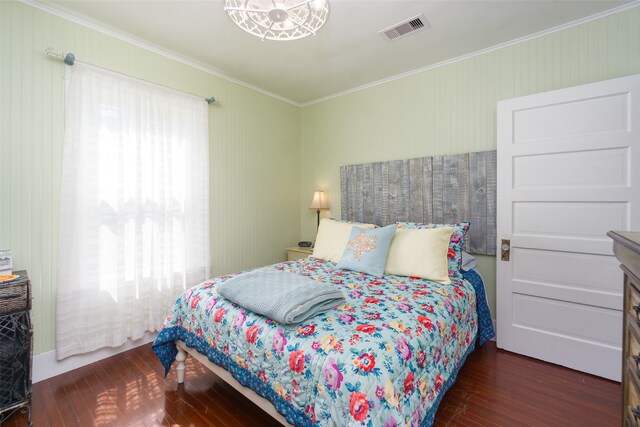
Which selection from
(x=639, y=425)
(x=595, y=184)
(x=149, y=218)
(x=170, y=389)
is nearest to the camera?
(x=639, y=425)

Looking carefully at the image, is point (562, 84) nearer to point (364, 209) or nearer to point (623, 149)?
point (623, 149)

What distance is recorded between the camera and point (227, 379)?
1.71 metres

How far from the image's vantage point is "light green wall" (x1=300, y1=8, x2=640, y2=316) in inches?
87.4

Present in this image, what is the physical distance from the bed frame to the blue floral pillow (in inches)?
45.7

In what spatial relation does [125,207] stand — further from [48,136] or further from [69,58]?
[69,58]

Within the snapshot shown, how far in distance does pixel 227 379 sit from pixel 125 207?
1.65 metres

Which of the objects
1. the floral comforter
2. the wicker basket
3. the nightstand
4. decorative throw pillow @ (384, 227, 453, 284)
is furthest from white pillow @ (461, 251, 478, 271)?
the wicker basket

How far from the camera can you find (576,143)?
2.17 meters

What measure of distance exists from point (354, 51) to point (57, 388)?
350 cm

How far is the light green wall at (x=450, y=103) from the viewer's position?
2221 millimetres

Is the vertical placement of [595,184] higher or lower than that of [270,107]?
lower

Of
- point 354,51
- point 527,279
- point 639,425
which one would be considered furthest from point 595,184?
point 354,51

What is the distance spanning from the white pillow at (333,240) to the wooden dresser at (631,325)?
189 centimetres

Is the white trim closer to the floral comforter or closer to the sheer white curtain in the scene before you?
the sheer white curtain
